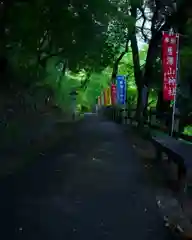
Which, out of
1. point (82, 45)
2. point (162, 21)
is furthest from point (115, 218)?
point (162, 21)

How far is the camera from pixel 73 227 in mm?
7160

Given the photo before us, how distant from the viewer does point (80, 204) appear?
8.94 m

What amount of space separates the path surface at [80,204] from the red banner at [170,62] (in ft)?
21.5

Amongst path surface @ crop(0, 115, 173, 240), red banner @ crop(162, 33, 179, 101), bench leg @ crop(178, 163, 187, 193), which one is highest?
red banner @ crop(162, 33, 179, 101)

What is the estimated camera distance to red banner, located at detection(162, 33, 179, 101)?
67.1 feet

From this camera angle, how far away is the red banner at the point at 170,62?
67.1 feet

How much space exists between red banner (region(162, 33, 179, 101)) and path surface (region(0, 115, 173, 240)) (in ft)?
21.5

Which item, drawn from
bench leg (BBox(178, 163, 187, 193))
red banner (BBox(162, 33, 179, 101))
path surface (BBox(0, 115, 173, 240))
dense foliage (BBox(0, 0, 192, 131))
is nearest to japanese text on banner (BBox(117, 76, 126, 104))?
dense foliage (BBox(0, 0, 192, 131))

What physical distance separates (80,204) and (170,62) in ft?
41.6

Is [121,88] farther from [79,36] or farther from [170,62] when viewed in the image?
[170,62]

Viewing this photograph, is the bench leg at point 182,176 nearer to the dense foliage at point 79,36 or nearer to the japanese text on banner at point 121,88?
the dense foliage at point 79,36

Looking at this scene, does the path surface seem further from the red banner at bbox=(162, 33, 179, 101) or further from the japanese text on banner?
the japanese text on banner

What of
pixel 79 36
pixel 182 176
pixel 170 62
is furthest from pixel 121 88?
pixel 182 176

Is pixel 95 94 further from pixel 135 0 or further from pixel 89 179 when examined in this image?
pixel 89 179
